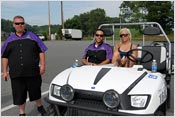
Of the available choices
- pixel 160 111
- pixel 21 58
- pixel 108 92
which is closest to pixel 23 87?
pixel 21 58

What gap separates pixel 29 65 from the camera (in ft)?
15.3

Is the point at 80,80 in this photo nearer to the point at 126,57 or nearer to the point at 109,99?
the point at 109,99

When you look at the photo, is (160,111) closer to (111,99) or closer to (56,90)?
(111,99)

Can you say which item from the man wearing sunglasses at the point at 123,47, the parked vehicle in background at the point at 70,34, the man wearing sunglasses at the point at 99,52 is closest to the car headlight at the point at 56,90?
the man wearing sunglasses at the point at 123,47

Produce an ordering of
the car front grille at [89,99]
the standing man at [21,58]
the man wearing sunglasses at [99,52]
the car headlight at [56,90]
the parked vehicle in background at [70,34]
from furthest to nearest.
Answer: the parked vehicle in background at [70,34] → the man wearing sunglasses at [99,52] → the standing man at [21,58] → the car headlight at [56,90] → the car front grille at [89,99]

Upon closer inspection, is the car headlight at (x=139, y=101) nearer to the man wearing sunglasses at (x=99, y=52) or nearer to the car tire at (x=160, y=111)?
the car tire at (x=160, y=111)

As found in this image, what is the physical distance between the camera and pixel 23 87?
4.75 meters

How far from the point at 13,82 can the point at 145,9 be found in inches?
1741

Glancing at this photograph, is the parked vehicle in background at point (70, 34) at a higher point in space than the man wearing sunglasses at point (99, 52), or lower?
lower

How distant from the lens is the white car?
138 inches

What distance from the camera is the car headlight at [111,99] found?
349 centimetres

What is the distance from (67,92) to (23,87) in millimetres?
1251

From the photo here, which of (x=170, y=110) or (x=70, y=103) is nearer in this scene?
(x=70, y=103)

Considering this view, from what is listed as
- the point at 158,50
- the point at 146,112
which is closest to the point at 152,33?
the point at 158,50
